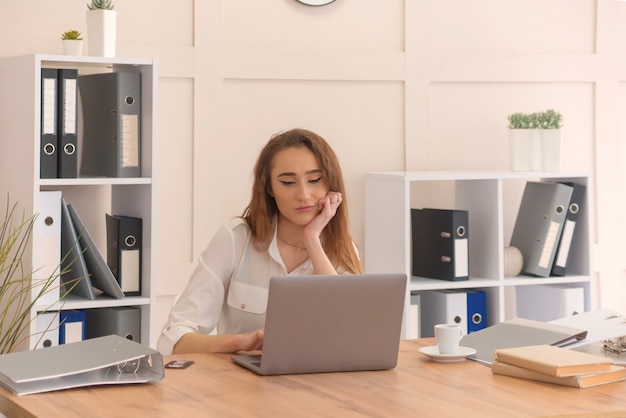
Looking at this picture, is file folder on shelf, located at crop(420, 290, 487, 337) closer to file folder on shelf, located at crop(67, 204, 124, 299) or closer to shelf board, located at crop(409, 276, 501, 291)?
shelf board, located at crop(409, 276, 501, 291)

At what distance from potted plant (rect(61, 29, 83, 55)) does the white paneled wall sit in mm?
260

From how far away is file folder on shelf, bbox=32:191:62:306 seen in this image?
3.45 metres

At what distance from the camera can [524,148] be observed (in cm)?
433

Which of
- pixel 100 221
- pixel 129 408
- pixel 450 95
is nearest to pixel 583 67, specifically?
pixel 450 95

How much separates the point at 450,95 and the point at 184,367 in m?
2.44

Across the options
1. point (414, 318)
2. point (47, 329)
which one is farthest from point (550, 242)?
point (47, 329)

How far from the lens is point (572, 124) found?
471 centimetres

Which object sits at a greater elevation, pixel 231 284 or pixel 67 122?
pixel 67 122

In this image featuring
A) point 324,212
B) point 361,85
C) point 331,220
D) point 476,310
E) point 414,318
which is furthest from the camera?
point 361,85

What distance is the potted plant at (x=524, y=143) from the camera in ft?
14.2

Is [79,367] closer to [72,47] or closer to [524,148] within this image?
[72,47]

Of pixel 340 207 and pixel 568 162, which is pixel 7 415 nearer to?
pixel 340 207

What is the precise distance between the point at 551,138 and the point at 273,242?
171 centimetres

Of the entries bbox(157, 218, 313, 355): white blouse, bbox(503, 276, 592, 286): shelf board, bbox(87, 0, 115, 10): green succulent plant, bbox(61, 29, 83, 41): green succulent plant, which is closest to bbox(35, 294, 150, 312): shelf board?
bbox(157, 218, 313, 355): white blouse
